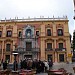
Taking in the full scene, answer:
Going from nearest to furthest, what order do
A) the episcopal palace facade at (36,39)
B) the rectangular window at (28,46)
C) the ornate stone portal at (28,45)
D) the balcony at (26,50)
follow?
the episcopal palace facade at (36,39) → the balcony at (26,50) → the ornate stone portal at (28,45) → the rectangular window at (28,46)

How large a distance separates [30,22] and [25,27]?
1386 mm

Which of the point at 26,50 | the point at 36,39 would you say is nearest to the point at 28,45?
the point at 26,50

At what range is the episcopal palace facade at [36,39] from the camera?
36.4 metres

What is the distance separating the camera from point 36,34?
38.0m

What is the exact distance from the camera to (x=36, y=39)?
37.5 metres

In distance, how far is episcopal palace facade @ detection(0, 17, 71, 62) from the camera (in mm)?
36438

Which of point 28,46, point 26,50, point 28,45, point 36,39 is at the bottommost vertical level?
point 26,50

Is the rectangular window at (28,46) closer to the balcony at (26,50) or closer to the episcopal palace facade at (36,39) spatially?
the episcopal palace facade at (36,39)

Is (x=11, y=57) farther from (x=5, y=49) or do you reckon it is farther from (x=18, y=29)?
(x=18, y=29)

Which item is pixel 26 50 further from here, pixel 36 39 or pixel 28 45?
pixel 36 39

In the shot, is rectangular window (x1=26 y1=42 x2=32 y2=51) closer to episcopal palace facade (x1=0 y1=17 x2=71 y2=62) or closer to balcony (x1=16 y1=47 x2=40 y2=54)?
episcopal palace facade (x1=0 y1=17 x2=71 y2=62)

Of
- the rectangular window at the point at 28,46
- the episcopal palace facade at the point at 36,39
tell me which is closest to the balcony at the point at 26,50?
the episcopal palace facade at the point at 36,39

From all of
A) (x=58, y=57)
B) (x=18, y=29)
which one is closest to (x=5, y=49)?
(x=18, y=29)

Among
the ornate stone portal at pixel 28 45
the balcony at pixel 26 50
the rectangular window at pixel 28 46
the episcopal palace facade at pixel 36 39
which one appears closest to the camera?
the episcopal palace facade at pixel 36 39
